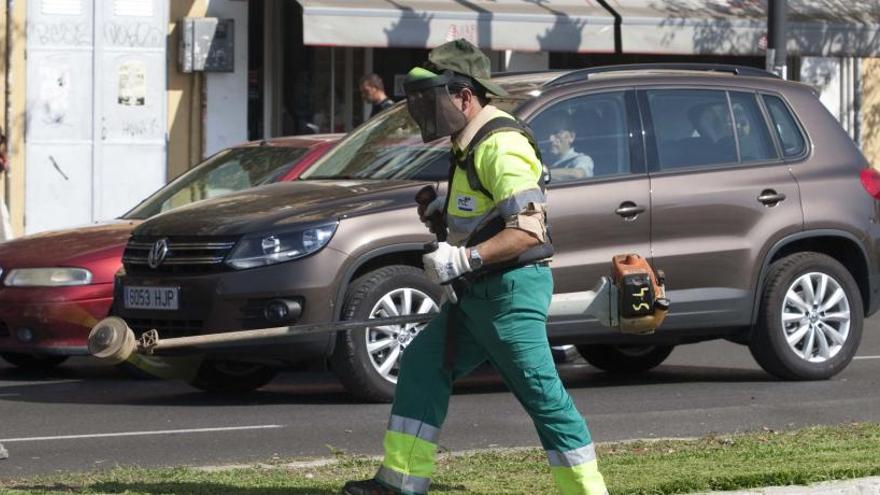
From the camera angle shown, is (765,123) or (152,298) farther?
(765,123)

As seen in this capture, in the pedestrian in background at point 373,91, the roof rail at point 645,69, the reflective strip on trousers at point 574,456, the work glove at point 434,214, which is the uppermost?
the pedestrian in background at point 373,91

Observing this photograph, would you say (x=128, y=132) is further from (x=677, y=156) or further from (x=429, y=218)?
(x=429, y=218)

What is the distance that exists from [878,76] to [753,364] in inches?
507

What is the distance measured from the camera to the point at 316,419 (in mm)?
9398

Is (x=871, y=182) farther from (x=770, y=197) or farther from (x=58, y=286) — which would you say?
(x=58, y=286)

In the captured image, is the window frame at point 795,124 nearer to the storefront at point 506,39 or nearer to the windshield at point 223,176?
the windshield at point 223,176

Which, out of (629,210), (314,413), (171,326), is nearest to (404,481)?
(314,413)

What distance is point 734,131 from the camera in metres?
10.9

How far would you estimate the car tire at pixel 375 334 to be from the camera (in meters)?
9.68

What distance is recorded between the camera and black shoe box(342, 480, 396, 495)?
6363 mm

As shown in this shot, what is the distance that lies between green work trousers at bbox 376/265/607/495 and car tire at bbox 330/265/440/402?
10.4 ft

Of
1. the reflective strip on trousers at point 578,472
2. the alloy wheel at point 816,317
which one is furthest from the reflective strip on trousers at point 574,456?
the alloy wheel at point 816,317

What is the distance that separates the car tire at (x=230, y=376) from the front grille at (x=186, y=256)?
743mm

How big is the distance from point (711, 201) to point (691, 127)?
0.50 m
